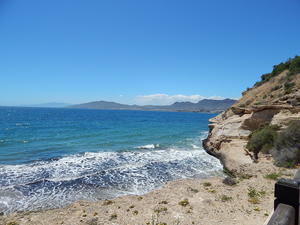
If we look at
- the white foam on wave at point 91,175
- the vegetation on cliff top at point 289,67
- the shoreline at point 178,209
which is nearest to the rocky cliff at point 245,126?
the white foam on wave at point 91,175

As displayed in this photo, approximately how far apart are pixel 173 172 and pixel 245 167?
14.8ft

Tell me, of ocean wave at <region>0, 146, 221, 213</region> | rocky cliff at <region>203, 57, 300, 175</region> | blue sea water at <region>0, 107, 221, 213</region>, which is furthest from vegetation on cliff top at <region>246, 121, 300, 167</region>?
blue sea water at <region>0, 107, 221, 213</region>

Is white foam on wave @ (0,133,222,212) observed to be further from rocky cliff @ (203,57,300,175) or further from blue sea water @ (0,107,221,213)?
rocky cliff @ (203,57,300,175)

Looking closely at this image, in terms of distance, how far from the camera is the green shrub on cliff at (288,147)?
408 inches

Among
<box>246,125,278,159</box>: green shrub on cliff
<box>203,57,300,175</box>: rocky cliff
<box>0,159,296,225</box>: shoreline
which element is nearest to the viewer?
<box>0,159,296,225</box>: shoreline

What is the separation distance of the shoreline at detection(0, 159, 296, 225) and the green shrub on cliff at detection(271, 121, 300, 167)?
157 centimetres

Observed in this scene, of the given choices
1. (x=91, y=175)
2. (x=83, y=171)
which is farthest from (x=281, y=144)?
(x=83, y=171)

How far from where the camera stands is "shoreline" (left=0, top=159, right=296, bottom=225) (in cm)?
619

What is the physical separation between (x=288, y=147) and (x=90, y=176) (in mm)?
12046

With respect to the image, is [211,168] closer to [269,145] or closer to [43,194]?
[269,145]

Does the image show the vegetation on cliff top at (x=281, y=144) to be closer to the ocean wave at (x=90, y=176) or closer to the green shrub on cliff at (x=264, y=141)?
the green shrub on cliff at (x=264, y=141)

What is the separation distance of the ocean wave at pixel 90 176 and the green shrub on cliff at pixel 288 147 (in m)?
3.82

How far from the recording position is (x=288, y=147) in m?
10.9

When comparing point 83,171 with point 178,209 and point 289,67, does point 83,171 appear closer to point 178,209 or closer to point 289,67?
point 178,209
